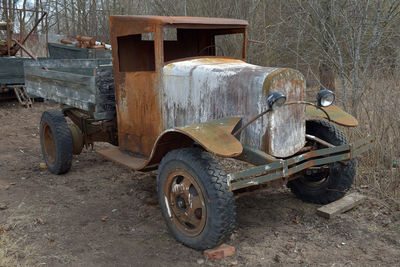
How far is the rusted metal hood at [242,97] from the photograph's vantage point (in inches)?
128

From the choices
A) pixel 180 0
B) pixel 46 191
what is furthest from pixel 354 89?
pixel 180 0

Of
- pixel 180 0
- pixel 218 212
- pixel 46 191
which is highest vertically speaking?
pixel 180 0

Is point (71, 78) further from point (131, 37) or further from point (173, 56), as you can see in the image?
point (173, 56)

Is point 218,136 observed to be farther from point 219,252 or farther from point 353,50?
point 353,50

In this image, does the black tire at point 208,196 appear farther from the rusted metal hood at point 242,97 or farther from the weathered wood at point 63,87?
the weathered wood at point 63,87

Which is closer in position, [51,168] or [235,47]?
[51,168]

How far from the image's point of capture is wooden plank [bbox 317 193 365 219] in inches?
148

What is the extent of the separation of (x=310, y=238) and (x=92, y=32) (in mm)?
13929

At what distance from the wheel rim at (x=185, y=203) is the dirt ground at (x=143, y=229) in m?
0.19

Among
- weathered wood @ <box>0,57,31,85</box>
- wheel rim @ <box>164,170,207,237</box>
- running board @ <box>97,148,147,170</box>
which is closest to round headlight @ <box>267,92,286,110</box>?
wheel rim @ <box>164,170,207,237</box>

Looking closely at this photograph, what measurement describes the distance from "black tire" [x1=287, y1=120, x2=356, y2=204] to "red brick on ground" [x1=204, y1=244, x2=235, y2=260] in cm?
137

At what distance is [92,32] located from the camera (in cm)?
1541

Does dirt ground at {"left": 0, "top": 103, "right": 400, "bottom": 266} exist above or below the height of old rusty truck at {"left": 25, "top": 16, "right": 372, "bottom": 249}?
below

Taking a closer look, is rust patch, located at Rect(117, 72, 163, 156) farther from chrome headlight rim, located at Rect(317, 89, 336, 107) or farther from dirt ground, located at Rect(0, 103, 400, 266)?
chrome headlight rim, located at Rect(317, 89, 336, 107)
